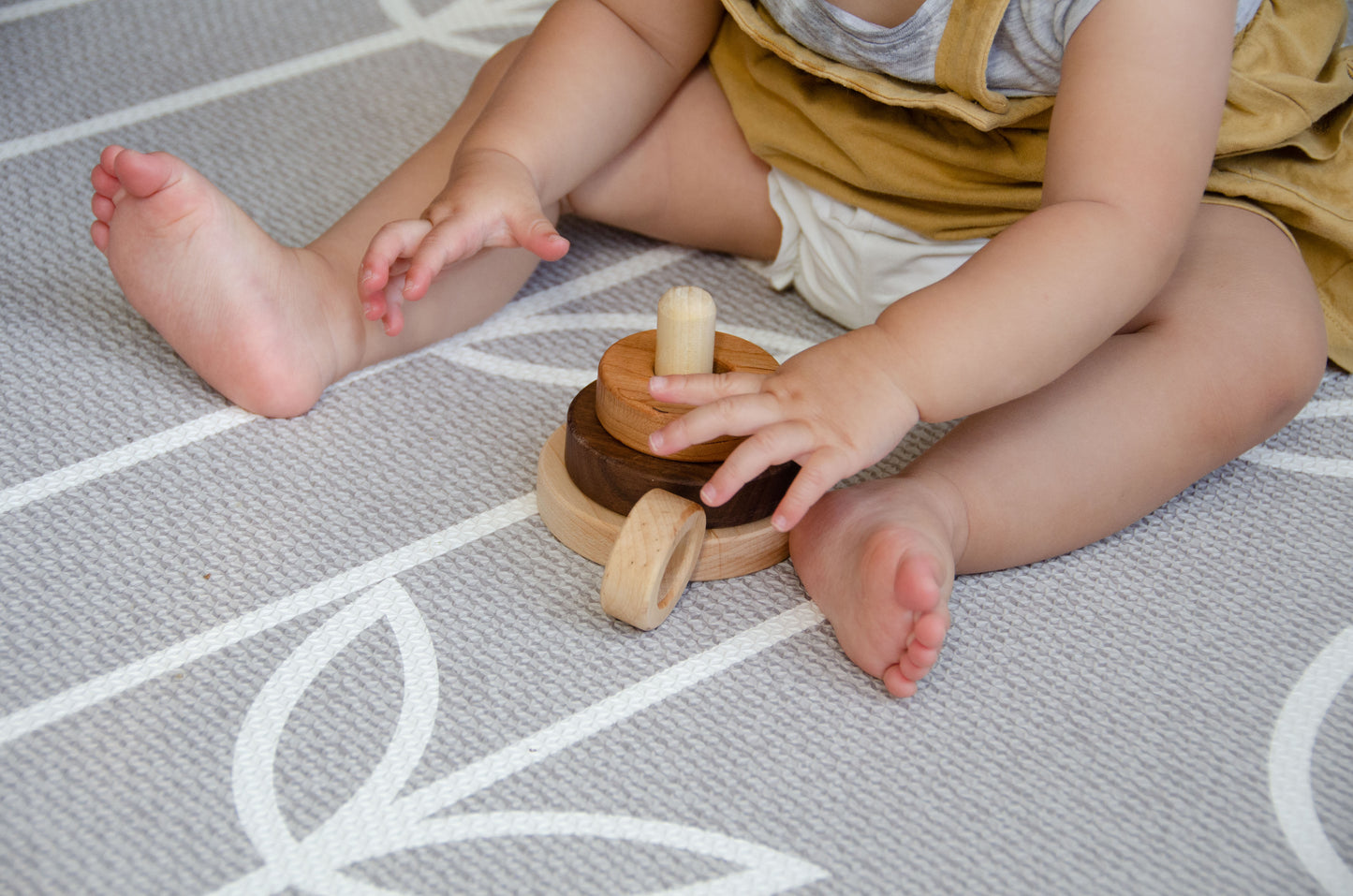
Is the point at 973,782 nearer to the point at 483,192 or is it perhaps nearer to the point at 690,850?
the point at 690,850

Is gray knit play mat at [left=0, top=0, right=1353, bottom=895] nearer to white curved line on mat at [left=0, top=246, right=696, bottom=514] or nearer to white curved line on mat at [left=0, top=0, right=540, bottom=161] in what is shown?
white curved line on mat at [left=0, top=246, right=696, bottom=514]

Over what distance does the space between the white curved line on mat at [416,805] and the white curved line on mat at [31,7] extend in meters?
0.64

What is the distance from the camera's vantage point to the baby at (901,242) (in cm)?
46

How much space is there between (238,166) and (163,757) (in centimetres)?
44

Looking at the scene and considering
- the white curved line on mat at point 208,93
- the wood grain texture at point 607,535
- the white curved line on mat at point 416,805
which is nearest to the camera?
the white curved line on mat at point 416,805

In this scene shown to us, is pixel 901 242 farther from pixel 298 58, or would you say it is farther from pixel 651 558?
pixel 298 58

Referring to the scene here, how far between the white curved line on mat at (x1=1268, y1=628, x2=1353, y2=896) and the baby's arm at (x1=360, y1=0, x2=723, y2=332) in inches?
13.5

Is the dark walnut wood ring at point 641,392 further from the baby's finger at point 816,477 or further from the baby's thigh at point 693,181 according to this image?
the baby's thigh at point 693,181

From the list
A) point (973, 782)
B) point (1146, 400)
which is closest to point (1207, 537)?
point (1146, 400)

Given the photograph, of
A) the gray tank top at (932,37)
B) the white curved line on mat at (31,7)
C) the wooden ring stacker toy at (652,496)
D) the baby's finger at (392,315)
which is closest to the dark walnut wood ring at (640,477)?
the wooden ring stacker toy at (652,496)

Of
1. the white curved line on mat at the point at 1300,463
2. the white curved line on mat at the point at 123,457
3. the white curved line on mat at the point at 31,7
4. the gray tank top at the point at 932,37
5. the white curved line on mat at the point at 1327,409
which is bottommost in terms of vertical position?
the white curved line on mat at the point at 1300,463

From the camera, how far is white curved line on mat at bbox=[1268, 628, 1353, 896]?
406 mm

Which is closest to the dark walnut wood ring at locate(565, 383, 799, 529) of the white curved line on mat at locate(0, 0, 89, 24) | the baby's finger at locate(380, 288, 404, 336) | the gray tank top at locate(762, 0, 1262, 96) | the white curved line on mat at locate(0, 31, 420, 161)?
the baby's finger at locate(380, 288, 404, 336)

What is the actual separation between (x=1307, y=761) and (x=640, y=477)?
26 cm
